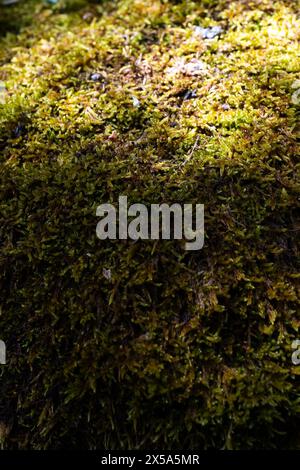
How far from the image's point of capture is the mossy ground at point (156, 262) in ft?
5.43

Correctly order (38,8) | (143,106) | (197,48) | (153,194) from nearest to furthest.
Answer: (153,194) < (143,106) < (197,48) < (38,8)

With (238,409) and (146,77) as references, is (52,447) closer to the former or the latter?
(238,409)

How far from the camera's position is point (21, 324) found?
182cm

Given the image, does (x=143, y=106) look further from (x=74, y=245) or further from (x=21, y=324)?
(x=21, y=324)

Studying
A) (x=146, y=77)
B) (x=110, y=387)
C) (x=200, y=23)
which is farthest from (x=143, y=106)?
(x=110, y=387)

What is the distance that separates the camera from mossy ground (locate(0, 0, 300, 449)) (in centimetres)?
165

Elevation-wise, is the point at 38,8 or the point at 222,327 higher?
the point at 38,8

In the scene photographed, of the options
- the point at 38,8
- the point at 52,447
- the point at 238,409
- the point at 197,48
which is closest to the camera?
the point at 238,409

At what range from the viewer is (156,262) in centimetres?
176

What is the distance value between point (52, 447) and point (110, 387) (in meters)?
0.35

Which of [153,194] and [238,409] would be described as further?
[153,194]

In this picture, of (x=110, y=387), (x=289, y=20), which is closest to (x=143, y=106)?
(x=289, y=20)

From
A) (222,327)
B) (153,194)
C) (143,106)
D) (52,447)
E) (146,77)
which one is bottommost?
(52,447)

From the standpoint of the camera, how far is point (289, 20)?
93.5 inches
